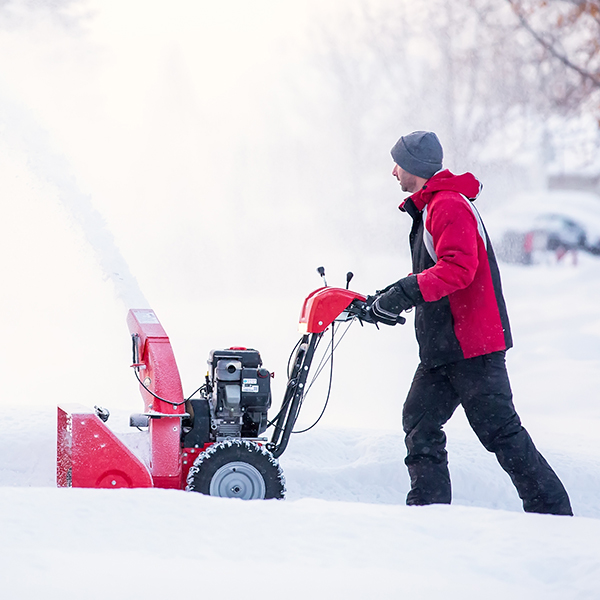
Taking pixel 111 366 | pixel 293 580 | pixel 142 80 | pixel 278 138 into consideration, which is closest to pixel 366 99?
pixel 278 138

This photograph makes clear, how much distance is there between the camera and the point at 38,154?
4.07m

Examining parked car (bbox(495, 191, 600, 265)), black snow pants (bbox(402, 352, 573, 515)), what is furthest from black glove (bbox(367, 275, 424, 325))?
parked car (bbox(495, 191, 600, 265))

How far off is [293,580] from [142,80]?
13.6 m

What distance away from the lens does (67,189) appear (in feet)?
12.6

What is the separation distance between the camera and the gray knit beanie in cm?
274

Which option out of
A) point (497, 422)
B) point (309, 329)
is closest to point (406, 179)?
point (309, 329)

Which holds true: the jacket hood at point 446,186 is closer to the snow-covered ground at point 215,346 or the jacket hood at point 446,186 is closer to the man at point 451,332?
the man at point 451,332

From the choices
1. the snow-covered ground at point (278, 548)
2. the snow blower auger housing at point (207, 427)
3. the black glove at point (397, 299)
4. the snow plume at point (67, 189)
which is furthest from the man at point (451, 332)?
the snow plume at point (67, 189)

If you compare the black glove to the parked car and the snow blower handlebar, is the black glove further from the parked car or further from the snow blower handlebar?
the parked car

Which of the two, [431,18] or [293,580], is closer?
[293,580]

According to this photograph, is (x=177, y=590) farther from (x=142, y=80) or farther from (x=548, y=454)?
(x=142, y=80)

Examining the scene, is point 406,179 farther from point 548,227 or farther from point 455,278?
point 548,227

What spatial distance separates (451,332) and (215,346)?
20.0ft

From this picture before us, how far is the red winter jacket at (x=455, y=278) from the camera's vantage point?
251 centimetres
